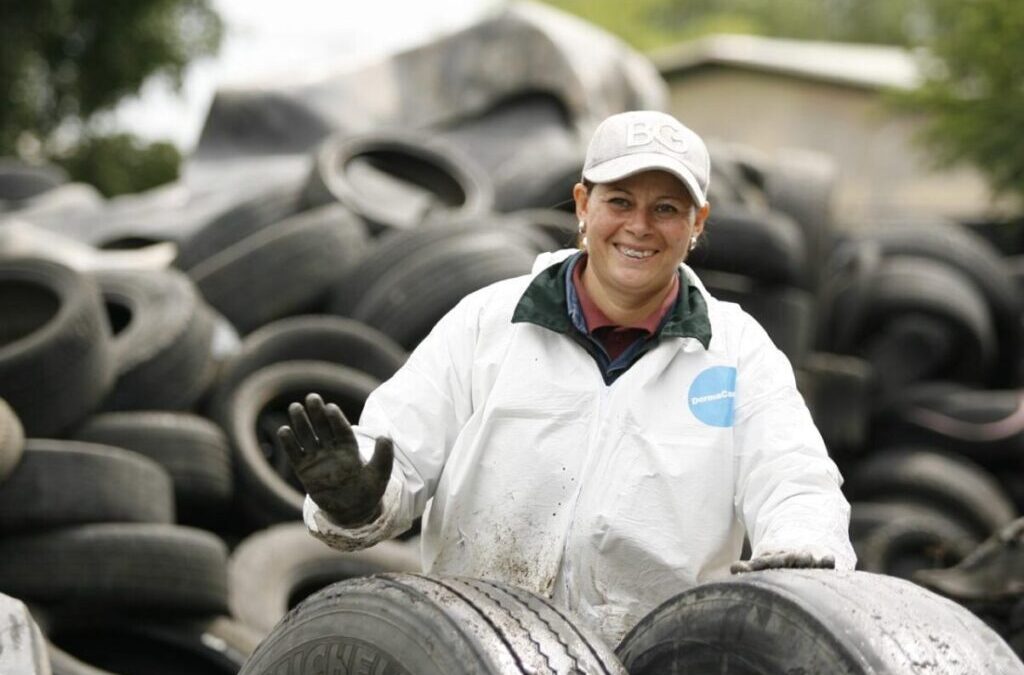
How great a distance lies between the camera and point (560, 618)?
3230mm

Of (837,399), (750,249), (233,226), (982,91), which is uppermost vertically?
(982,91)

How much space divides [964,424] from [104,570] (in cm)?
680

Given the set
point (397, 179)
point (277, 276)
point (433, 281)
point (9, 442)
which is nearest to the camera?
point (9, 442)

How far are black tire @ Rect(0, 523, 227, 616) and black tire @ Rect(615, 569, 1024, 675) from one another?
3629mm

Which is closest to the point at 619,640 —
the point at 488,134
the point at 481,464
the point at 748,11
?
the point at 481,464

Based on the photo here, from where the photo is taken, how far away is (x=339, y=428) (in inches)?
127

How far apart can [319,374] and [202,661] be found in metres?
2.14

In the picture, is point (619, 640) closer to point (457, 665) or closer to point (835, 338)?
point (457, 665)

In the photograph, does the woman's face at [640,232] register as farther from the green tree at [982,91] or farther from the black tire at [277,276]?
the green tree at [982,91]

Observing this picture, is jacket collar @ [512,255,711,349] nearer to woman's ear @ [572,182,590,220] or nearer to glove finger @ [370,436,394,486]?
woman's ear @ [572,182,590,220]

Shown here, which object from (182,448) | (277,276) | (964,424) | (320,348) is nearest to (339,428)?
(182,448)

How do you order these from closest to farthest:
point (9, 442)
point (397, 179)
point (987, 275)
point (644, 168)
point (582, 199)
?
point (644, 168)
point (582, 199)
point (9, 442)
point (987, 275)
point (397, 179)

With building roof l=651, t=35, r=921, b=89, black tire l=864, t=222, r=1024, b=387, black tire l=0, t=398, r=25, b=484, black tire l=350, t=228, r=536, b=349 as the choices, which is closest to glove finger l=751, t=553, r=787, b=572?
black tire l=0, t=398, r=25, b=484

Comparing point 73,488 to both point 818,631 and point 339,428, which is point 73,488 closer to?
point 339,428
